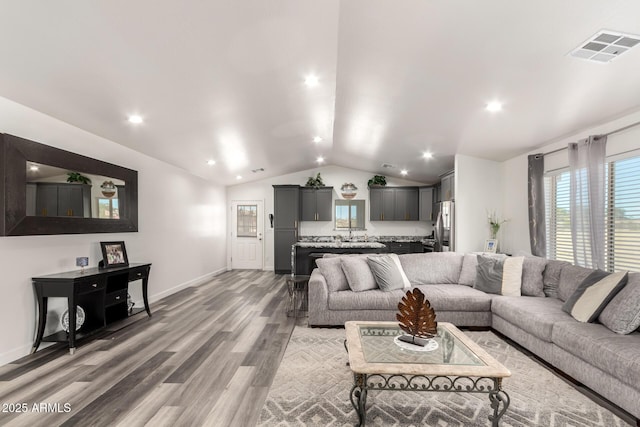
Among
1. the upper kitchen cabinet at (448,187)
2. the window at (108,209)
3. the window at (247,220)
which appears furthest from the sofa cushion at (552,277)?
the window at (247,220)

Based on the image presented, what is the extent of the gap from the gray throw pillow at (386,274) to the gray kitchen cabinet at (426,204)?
13.9ft

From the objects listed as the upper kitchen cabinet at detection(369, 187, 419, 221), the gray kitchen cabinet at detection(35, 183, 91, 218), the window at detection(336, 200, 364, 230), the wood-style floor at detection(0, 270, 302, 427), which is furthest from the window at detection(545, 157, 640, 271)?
the gray kitchen cabinet at detection(35, 183, 91, 218)

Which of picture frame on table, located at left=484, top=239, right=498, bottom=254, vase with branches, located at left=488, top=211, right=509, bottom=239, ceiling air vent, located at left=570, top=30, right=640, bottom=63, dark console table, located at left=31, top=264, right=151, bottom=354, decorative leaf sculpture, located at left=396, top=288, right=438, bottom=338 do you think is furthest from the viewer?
vase with branches, located at left=488, top=211, right=509, bottom=239

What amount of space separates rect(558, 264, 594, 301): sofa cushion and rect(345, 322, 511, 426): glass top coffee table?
64.8 inches

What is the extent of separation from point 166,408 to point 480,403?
88.0 inches

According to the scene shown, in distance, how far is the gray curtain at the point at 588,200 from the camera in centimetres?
345

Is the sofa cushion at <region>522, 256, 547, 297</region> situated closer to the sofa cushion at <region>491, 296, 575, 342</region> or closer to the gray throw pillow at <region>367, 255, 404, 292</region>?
the sofa cushion at <region>491, 296, 575, 342</region>

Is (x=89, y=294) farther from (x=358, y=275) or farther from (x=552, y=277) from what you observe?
(x=552, y=277)

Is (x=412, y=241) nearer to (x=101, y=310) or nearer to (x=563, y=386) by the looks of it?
(x=563, y=386)

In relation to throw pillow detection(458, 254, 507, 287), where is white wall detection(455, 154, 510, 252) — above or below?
above

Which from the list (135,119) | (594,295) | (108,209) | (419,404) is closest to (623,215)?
(594,295)

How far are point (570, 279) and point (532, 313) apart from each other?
30.8 inches

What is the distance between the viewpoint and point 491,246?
5.33 meters

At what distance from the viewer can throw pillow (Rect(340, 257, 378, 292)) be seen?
3959 millimetres
